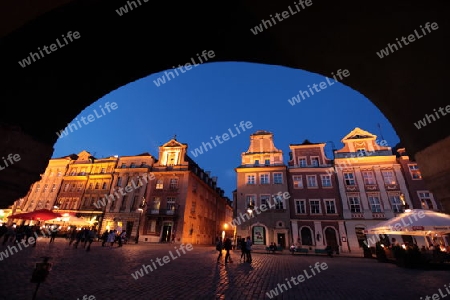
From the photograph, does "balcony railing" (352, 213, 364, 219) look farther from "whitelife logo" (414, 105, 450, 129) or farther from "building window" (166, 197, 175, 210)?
"whitelife logo" (414, 105, 450, 129)

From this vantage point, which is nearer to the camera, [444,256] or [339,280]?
[339,280]

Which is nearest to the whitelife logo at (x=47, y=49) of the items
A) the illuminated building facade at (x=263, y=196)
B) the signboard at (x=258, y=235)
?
the illuminated building facade at (x=263, y=196)

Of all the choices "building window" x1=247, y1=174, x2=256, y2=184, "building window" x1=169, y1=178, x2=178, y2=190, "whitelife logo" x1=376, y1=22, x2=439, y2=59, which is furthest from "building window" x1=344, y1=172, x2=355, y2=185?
"whitelife logo" x1=376, y1=22, x2=439, y2=59

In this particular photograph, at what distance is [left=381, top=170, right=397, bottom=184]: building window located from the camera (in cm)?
2599

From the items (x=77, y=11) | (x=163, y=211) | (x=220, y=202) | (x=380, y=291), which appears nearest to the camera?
(x=77, y=11)

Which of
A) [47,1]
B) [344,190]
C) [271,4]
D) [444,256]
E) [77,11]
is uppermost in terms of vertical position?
[344,190]

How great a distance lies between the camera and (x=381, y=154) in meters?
27.0

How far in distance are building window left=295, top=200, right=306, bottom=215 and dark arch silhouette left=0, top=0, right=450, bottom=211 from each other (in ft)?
87.0

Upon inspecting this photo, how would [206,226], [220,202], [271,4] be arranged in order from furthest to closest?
[220,202]
[206,226]
[271,4]

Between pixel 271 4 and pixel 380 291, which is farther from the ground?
pixel 271 4

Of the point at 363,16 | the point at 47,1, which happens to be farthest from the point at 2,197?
the point at 363,16

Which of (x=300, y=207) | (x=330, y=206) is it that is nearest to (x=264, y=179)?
(x=300, y=207)

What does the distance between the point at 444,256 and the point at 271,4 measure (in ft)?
57.3

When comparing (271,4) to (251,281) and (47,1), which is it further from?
(251,281)
